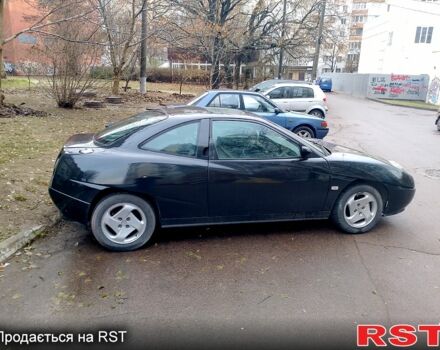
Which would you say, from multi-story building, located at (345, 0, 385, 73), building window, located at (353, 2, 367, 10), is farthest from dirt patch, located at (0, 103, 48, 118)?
building window, located at (353, 2, 367, 10)

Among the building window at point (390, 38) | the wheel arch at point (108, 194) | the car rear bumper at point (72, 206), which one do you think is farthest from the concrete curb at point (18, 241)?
the building window at point (390, 38)

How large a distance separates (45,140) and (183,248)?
19.4 feet

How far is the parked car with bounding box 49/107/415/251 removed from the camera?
382 cm

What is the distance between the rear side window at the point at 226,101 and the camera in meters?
9.00

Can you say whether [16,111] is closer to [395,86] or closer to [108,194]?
[108,194]

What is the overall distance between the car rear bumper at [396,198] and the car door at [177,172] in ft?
7.57

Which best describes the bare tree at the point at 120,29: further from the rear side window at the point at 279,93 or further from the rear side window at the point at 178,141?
the rear side window at the point at 178,141

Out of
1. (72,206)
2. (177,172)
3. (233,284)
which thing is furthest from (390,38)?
(72,206)

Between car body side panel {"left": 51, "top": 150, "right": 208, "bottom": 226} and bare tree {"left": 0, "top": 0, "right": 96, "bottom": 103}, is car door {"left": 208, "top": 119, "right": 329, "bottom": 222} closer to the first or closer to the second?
car body side panel {"left": 51, "top": 150, "right": 208, "bottom": 226}

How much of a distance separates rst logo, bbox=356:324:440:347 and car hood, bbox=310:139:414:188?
189 centimetres

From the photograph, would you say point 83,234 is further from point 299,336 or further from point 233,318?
point 299,336

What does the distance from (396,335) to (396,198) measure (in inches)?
85.7

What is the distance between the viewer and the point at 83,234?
4281 mm

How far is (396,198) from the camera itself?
4.57m
